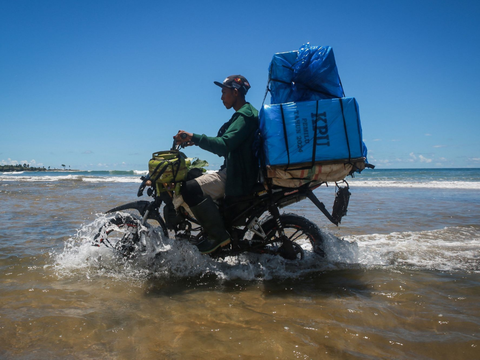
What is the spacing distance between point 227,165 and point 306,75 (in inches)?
47.5

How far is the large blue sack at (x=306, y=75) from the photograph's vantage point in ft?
10.1

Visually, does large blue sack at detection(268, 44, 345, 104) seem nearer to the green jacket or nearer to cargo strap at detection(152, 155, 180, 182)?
the green jacket

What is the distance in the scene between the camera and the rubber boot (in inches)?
133

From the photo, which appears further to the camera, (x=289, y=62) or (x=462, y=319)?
(x=289, y=62)

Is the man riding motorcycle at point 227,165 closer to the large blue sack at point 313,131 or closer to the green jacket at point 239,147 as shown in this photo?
the green jacket at point 239,147

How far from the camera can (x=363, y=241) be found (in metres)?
5.38

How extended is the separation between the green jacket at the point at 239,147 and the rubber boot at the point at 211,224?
25cm

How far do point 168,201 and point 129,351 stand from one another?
171 centimetres

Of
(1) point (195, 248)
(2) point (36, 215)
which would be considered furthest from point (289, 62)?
(2) point (36, 215)

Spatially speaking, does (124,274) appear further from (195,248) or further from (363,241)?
(363,241)

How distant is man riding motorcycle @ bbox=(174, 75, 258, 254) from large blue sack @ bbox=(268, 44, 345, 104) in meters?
0.43

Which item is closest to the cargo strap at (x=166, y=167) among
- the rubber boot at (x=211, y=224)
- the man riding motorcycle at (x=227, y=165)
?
the man riding motorcycle at (x=227, y=165)

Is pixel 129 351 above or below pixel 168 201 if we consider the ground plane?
below

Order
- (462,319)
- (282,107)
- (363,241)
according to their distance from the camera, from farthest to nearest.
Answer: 1. (363,241)
2. (282,107)
3. (462,319)
